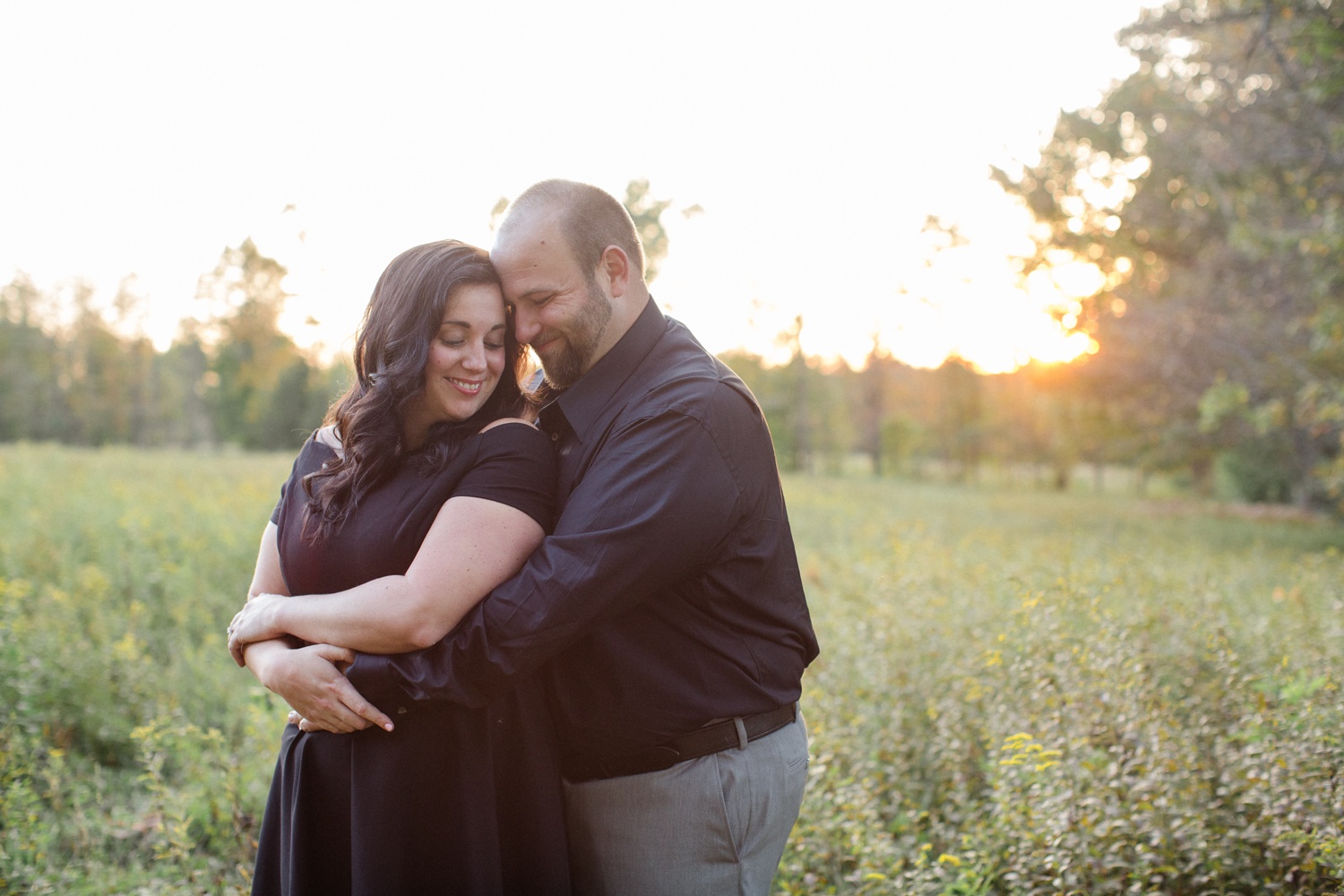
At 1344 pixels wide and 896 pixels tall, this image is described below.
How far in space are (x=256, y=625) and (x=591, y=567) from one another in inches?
41.3

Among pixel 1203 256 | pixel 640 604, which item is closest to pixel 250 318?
pixel 1203 256

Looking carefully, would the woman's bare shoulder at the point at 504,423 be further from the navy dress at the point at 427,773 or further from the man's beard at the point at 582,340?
the man's beard at the point at 582,340

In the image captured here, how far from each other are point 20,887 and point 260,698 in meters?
2.02

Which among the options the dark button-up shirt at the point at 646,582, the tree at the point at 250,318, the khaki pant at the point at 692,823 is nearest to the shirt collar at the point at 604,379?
the dark button-up shirt at the point at 646,582

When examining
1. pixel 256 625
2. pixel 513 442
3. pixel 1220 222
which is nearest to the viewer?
pixel 513 442

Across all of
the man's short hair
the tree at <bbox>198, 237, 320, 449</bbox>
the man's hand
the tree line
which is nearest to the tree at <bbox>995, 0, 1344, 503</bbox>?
the tree line

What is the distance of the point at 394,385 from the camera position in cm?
245

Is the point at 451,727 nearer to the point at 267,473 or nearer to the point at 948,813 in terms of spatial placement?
the point at 948,813

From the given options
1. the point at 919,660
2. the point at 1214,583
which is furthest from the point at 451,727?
the point at 1214,583

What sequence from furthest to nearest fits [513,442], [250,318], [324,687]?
[250,318]
[513,442]
[324,687]

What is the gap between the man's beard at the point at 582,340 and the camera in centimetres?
258

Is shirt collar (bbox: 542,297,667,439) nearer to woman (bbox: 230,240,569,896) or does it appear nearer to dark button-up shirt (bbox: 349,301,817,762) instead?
dark button-up shirt (bbox: 349,301,817,762)

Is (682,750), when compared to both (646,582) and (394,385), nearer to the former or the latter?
(646,582)

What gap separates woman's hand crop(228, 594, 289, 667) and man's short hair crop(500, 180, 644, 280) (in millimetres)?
1247
